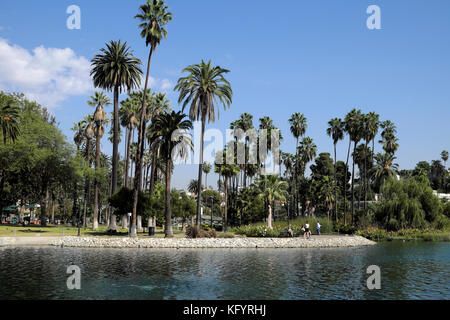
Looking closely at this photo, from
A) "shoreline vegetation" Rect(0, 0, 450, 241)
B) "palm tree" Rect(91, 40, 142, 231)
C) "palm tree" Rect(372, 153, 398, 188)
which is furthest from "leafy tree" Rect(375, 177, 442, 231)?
"palm tree" Rect(91, 40, 142, 231)

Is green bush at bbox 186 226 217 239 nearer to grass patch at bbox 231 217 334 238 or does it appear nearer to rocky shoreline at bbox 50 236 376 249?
rocky shoreline at bbox 50 236 376 249

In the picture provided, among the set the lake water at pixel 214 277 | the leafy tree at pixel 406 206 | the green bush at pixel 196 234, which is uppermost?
the leafy tree at pixel 406 206

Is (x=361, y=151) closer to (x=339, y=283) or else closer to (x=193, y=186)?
(x=193, y=186)

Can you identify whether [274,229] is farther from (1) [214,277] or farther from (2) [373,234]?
(1) [214,277]

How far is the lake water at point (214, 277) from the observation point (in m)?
18.7

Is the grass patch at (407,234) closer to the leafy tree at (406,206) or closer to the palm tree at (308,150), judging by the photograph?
the leafy tree at (406,206)

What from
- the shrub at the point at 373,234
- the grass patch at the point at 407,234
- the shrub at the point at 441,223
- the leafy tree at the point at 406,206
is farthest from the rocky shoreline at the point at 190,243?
the shrub at the point at 441,223

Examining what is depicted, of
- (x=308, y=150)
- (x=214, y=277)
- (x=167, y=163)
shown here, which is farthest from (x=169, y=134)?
(x=308, y=150)

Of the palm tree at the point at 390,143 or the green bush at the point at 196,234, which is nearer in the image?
the green bush at the point at 196,234

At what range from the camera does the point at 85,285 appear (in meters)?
20.0

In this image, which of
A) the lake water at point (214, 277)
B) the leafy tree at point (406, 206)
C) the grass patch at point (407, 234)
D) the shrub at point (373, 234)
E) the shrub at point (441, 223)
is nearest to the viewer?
the lake water at point (214, 277)

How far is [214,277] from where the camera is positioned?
23031 mm

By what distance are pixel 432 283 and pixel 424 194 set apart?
49117 mm
